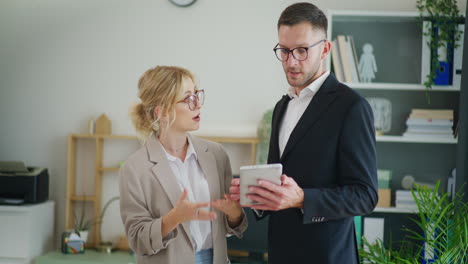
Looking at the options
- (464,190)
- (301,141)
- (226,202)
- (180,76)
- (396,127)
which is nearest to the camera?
(301,141)

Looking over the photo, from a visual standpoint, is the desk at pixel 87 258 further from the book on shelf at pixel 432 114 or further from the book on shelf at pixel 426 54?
the book on shelf at pixel 426 54

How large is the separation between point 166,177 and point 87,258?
2.30 m

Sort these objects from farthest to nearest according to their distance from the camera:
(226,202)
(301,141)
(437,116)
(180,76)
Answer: (437,116) → (180,76) → (226,202) → (301,141)

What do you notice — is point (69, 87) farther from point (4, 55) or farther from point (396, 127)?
point (396, 127)

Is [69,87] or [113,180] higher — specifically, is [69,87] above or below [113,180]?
above

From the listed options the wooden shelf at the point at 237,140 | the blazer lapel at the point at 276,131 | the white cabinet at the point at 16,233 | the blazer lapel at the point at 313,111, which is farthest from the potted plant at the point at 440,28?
the white cabinet at the point at 16,233

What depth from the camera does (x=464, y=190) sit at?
3.30 m

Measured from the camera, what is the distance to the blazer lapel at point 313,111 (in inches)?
65.6

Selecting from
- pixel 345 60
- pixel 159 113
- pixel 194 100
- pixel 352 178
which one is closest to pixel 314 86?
pixel 352 178

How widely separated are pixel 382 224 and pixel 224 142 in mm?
1281

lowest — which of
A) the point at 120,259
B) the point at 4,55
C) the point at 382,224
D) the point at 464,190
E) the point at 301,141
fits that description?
the point at 120,259

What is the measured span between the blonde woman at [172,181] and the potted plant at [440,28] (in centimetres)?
213

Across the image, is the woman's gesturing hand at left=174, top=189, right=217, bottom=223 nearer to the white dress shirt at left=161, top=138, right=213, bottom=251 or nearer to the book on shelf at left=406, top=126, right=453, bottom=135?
the white dress shirt at left=161, top=138, right=213, bottom=251

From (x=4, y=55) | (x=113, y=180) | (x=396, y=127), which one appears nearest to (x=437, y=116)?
(x=396, y=127)
